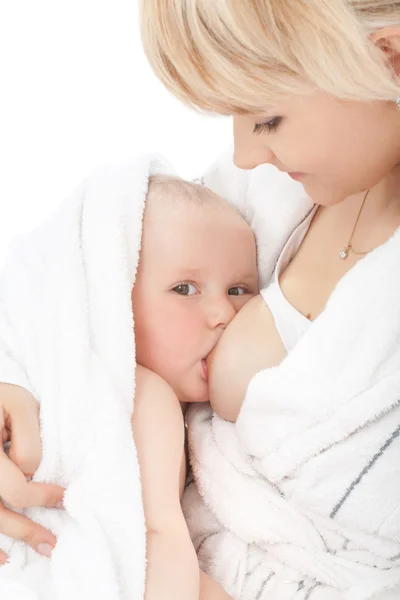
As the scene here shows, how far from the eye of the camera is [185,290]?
1.18 meters

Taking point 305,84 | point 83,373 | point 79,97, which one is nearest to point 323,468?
point 83,373

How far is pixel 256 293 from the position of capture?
1.24m

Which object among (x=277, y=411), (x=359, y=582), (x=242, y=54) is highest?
(x=242, y=54)

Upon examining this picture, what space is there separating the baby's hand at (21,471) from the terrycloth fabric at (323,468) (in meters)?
0.22

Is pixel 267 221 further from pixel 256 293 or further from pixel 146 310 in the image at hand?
pixel 146 310

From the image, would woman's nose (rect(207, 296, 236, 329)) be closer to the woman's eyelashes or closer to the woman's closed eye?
the woman's closed eye

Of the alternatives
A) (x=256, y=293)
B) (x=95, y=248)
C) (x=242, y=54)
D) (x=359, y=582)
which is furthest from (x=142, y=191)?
(x=359, y=582)

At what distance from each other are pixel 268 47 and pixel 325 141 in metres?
0.14

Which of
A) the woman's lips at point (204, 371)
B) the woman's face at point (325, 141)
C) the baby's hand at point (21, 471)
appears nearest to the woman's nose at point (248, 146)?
the woman's face at point (325, 141)

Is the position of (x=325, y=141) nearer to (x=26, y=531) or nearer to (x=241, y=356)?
(x=241, y=356)

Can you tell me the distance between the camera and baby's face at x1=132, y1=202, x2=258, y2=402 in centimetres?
114

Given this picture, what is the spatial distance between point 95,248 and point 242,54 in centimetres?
41

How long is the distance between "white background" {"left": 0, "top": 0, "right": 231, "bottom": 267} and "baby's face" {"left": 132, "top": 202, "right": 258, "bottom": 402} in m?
0.68

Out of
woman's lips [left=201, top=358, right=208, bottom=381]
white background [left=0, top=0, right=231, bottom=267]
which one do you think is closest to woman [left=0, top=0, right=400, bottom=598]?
woman's lips [left=201, top=358, right=208, bottom=381]
